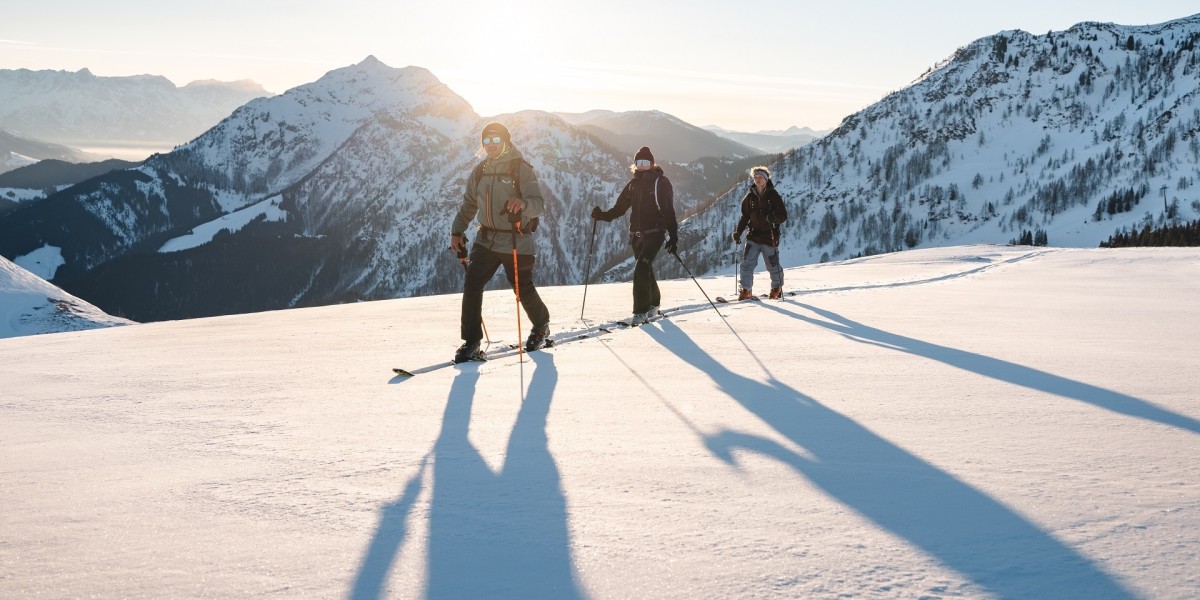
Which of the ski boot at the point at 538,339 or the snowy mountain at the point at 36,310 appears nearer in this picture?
the ski boot at the point at 538,339

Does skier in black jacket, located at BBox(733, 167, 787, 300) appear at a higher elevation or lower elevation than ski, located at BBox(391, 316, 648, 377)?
higher

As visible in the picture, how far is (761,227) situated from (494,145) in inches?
260

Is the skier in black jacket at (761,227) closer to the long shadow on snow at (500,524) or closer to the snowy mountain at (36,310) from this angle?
the long shadow on snow at (500,524)

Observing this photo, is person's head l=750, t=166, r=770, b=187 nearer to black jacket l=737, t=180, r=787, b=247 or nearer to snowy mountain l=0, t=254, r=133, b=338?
black jacket l=737, t=180, r=787, b=247

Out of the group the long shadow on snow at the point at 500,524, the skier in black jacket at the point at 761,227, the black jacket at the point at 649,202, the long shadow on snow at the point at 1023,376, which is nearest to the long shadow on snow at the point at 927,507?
the long shadow on snow at the point at 500,524

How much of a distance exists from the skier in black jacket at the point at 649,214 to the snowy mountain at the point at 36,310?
15478 mm

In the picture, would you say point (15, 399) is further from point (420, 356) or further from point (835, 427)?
point (835, 427)

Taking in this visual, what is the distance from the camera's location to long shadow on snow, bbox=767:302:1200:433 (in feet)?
13.3

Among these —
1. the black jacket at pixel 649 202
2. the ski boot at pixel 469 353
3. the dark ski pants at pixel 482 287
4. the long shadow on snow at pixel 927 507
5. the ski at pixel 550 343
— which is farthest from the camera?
the black jacket at pixel 649 202

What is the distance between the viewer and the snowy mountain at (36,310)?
61.3ft

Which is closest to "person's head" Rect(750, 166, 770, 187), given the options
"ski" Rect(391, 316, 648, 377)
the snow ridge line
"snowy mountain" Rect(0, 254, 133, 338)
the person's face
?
the snow ridge line

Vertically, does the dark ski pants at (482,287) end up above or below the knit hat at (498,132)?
below

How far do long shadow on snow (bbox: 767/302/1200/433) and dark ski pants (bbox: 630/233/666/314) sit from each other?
247 cm

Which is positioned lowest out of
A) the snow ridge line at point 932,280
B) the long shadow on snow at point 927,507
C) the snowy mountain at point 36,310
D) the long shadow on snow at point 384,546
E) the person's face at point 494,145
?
the snowy mountain at point 36,310
